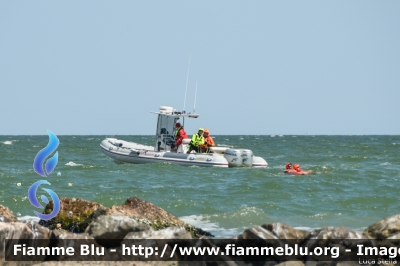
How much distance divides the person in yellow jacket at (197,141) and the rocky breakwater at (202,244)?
13450 millimetres

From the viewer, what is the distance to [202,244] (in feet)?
24.4

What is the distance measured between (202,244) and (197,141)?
47.3 feet

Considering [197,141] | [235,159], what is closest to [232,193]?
[197,141]

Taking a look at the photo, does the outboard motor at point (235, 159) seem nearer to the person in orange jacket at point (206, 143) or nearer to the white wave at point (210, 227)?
the person in orange jacket at point (206, 143)

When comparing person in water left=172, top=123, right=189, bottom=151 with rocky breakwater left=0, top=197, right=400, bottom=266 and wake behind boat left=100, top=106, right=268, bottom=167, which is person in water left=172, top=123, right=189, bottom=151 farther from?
rocky breakwater left=0, top=197, right=400, bottom=266

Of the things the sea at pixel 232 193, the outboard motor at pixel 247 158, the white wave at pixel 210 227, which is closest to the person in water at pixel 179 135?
the sea at pixel 232 193

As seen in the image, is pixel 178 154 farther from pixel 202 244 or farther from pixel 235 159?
pixel 202 244

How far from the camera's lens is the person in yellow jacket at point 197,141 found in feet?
70.6

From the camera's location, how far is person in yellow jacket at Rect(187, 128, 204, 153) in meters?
21.5

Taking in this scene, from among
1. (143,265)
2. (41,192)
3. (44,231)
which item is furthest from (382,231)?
(41,192)

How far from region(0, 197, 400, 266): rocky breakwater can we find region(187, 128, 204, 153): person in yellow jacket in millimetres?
13450

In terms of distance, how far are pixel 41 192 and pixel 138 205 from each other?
22.3 feet

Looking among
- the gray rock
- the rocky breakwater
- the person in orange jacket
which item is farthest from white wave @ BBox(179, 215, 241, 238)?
the person in orange jacket

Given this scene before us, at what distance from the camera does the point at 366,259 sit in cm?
733
